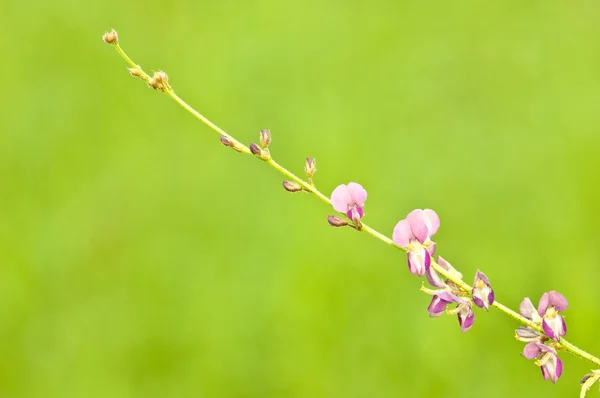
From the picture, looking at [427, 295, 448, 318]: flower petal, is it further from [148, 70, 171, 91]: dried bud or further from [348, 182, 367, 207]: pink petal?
[148, 70, 171, 91]: dried bud

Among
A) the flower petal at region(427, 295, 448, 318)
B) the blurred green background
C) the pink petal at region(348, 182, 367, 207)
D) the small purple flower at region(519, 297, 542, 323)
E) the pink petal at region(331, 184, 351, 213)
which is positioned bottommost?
the flower petal at region(427, 295, 448, 318)

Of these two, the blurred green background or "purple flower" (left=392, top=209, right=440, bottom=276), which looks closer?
"purple flower" (left=392, top=209, right=440, bottom=276)

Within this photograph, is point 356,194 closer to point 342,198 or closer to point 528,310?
point 342,198

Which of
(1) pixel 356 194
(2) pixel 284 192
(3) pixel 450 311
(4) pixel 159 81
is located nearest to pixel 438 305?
(3) pixel 450 311

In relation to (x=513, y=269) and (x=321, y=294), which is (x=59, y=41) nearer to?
(x=321, y=294)

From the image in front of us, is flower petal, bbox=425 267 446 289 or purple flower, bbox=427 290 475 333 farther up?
flower petal, bbox=425 267 446 289

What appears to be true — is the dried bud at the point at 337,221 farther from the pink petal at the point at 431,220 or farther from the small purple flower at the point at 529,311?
the small purple flower at the point at 529,311

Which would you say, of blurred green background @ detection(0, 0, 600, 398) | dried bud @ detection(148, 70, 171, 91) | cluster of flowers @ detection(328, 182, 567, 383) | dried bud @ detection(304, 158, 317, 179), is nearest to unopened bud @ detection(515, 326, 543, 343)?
cluster of flowers @ detection(328, 182, 567, 383)

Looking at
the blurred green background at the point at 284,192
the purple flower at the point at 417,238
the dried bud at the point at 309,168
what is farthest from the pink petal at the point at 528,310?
the blurred green background at the point at 284,192
